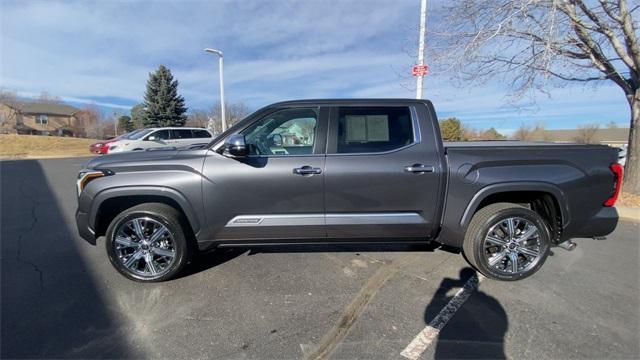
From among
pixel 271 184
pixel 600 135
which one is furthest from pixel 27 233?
pixel 600 135

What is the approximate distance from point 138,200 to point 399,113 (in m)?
3.00

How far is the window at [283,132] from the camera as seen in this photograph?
3.36 meters

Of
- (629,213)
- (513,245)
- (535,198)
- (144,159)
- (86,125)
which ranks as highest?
(86,125)

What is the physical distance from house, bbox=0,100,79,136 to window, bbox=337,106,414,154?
7131cm

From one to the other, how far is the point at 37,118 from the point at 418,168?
83.6m

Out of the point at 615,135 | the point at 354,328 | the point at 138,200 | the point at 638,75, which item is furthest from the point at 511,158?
the point at 615,135

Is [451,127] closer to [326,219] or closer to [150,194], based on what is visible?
[326,219]

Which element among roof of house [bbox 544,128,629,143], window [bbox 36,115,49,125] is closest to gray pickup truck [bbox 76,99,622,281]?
roof of house [bbox 544,128,629,143]

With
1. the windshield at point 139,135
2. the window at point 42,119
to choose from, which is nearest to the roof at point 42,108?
the window at point 42,119

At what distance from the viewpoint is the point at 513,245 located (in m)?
3.40

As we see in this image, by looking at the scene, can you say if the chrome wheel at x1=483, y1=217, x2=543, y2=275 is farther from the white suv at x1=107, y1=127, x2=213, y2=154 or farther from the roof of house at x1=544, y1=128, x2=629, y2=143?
the roof of house at x1=544, y1=128, x2=629, y2=143

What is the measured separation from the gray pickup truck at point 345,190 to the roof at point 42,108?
7514 cm

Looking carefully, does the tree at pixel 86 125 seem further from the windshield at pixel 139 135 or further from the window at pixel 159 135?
the window at pixel 159 135

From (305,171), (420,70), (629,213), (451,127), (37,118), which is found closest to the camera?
(305,171)
